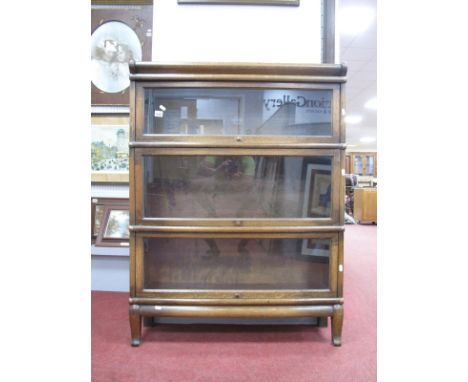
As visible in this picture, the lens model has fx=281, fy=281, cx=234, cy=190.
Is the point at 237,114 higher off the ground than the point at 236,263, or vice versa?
the point at 237,114

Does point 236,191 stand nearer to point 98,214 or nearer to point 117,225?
point 117,225

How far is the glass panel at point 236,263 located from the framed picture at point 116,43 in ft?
4.23

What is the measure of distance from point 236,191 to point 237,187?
0.02 metres

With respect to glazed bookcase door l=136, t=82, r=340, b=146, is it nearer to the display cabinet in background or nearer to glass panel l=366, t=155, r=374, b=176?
the display cabinet in background

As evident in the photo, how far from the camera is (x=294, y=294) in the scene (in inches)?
57.7

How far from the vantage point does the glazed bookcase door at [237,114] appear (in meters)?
1.45

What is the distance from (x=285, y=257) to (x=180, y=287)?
2.02 feet

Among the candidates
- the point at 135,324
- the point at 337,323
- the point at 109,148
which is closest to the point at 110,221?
the point at 109,148

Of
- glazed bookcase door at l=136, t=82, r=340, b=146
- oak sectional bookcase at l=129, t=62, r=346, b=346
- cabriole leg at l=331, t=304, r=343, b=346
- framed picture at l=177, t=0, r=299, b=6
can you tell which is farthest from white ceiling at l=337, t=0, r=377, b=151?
cabriole leg at l=331, t=304, r=343, b=346

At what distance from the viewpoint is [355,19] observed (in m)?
3.36

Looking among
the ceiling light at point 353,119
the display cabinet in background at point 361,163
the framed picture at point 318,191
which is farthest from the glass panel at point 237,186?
the display cabinet in background at point 361,163

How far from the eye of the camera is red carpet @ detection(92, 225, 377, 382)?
1.29 meters

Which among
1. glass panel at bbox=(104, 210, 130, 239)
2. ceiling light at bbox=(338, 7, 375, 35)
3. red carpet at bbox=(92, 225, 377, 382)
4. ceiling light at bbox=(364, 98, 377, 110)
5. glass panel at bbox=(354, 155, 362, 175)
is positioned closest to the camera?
red carpet at bbox=(92, 225, 377, 382)
